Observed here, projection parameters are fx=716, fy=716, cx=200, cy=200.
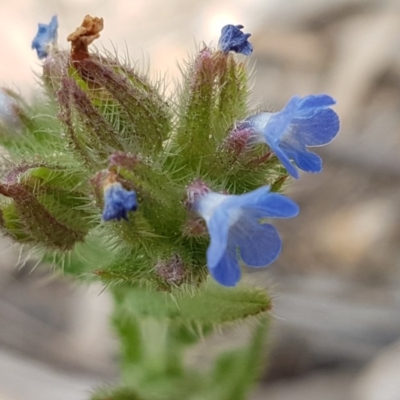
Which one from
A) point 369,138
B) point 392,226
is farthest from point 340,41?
point 392,226

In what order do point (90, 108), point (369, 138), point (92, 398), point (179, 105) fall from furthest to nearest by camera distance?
point (369, 138), point (92, 398), point (179, 105), point (90, 108)

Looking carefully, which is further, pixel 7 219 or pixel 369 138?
pixel 369 138

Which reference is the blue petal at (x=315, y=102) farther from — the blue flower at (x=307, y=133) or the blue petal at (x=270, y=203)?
the blue petal at (x=270, y=203)

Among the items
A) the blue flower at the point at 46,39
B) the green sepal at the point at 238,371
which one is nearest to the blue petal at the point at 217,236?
the blue flower at the point at 46,39

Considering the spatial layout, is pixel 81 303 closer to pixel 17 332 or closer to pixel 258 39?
pixel 17 332

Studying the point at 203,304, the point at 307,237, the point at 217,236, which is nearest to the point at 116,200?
the point at 217,236

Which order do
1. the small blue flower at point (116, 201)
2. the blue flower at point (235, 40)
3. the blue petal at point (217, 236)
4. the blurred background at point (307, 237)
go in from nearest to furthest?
the blue petal at point (217, 236)
the small blue flower at point (116, 201)
the blue flower at point (235, 40)
the blurred background at point (307, 237)
